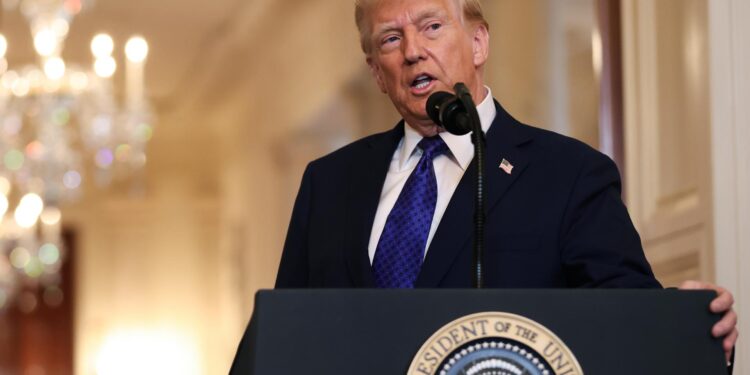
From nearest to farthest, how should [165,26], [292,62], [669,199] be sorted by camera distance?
[669,199] < [292,62] < [165,26]

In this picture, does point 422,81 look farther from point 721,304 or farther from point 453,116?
point 721,304

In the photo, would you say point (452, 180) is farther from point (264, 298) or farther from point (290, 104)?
point (290, 104)

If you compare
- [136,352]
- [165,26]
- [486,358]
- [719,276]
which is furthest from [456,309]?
[136,352]

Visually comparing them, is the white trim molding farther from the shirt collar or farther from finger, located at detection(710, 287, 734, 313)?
finger, located at detection(710, 287, 734, 313)

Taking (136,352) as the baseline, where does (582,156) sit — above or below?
above

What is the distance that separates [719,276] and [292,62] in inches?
311

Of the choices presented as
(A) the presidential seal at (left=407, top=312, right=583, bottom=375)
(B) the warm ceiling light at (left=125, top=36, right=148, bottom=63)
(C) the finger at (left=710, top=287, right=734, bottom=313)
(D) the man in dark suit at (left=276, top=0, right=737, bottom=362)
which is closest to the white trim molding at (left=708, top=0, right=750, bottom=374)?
(D) the man in dark suit at (left=276, top=0, right=737, bottom=362)

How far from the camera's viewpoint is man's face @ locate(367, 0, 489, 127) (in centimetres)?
229

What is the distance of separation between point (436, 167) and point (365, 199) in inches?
5.3

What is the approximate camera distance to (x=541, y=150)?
2.21 meters

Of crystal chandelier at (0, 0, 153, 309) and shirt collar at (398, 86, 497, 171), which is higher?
crystal chandelier at (0, 0, 153, 309)

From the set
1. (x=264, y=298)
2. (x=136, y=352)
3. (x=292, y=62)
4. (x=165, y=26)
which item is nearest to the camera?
(x=264, y=298)

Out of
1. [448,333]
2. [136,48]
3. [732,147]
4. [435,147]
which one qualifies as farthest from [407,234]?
[136,48]

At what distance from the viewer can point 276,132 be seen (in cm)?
1137
